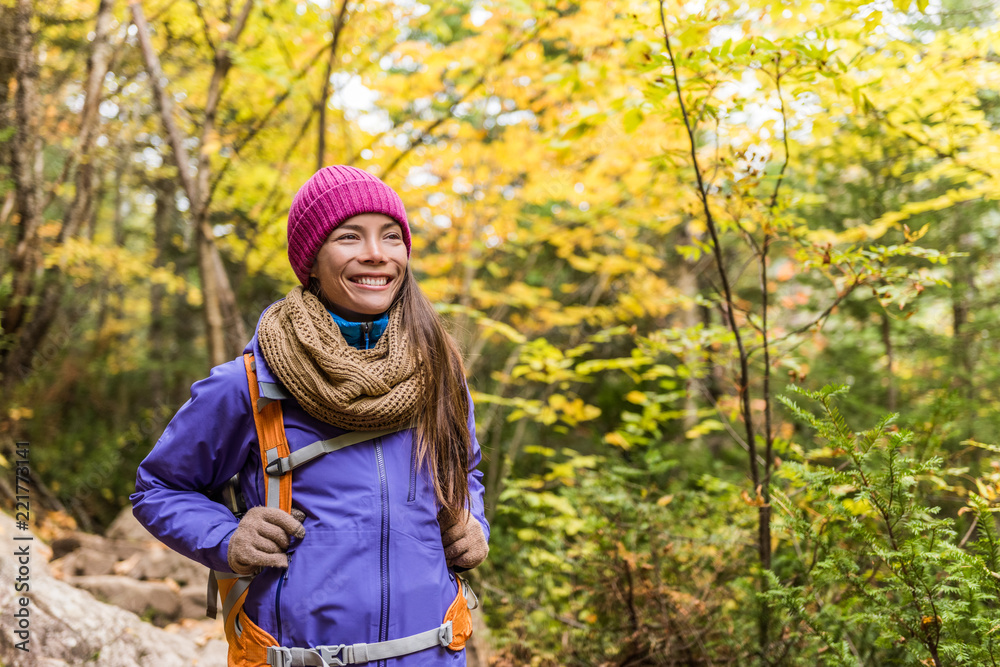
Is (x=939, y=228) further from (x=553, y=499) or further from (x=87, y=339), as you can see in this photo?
(x=87, y=339)

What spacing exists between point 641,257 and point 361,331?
601cm

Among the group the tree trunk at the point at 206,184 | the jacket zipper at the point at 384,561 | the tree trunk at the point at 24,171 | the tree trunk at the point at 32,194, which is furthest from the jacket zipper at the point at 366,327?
the tree trunk at the point at 24,171

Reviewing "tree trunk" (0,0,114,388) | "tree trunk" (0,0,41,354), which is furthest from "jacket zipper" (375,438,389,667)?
"tree trunk" (0,0,41,354)

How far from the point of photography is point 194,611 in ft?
14.9

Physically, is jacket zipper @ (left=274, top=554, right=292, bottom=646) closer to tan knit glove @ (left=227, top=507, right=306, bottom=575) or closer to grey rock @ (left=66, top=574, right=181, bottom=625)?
tan knit glove @ (left=227, top=507, right=306, bottom=575)

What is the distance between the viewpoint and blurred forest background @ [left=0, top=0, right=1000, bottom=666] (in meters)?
2.30

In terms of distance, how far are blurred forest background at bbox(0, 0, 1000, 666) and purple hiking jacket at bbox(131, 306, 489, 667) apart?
1.27m

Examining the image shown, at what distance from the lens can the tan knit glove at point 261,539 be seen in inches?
53.7

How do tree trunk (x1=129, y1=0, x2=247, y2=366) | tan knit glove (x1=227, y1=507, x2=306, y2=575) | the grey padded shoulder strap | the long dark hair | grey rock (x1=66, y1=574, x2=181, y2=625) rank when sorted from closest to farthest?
tan knit glove (x1=227, y1=507, x2=306, y2=575) < the grey padded shoulder strap < the long dark hair < tree trunk (x1=129, y1=0, x2=247, y2=366) < grey rock (x1=66, y1=574, x2=181, y2=625)

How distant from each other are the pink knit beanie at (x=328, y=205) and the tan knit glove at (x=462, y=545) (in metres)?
0.87

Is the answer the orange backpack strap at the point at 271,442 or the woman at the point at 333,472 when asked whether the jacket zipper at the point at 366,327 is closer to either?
the woman at the point at 333,472

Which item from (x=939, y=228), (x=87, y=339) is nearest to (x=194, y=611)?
(x=939, y=228)

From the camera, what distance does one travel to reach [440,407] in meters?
1.74

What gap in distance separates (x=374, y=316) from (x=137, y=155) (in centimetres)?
724
